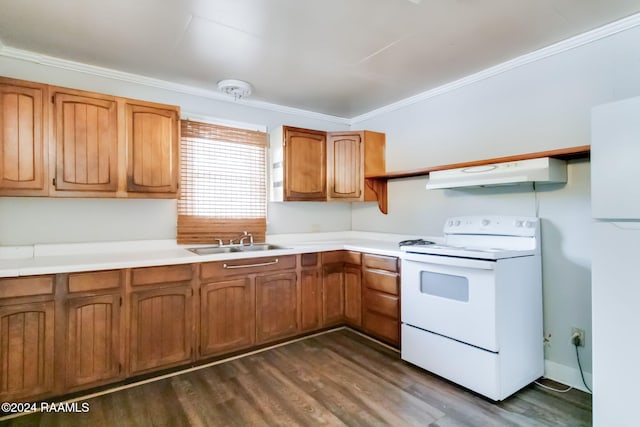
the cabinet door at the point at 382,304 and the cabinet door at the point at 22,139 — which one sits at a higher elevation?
the cabinet door at the point at 22,139

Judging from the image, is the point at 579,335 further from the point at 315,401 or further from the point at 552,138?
the point at 315,401

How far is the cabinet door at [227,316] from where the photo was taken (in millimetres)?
2574

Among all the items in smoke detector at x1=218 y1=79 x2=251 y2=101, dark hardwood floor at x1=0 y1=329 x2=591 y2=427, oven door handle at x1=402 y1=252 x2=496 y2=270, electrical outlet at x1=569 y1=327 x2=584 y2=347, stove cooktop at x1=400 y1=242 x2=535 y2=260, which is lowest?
dark hardwood floor at x1=0 y1=329 x2=591 y2=427

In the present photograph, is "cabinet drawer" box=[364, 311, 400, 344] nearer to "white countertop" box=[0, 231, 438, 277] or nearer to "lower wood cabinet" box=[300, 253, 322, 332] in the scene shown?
"lower wood cabinet" box=[300, 253, 322, 332]

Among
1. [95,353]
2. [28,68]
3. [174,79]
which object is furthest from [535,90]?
[28,68]

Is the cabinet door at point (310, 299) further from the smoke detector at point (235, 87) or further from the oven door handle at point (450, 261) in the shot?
the smoke detector at point (235, 87)

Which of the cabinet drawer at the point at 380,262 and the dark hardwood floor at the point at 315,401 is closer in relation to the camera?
the dark hardwood floor at the point at 315,401

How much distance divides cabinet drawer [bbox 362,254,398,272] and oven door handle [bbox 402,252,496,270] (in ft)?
0.64

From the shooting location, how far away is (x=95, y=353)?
2.17m

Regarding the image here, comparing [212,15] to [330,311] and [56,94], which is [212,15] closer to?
[56,94]

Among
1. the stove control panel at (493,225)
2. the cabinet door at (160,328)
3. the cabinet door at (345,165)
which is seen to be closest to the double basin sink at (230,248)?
the cabinet door at (160,328)

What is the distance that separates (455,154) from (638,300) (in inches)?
70.9

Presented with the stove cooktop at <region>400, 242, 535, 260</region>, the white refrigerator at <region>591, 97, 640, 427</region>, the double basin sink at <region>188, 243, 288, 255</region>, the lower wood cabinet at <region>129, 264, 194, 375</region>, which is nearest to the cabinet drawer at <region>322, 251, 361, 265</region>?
the double basin sink at <region>188, 243, 288, 255</region>

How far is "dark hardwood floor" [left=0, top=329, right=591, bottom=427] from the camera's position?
1.90 metres
